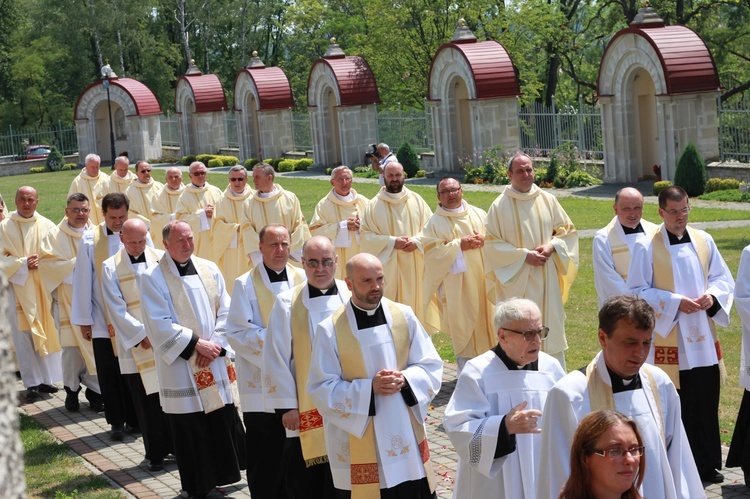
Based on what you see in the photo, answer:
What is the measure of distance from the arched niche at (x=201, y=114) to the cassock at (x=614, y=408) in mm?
45507

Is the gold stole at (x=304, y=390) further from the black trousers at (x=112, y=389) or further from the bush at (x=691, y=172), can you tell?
the bush at (x=691, y=172)

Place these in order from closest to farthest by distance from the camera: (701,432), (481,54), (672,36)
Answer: (701,432) → (672,36) → (481,54)

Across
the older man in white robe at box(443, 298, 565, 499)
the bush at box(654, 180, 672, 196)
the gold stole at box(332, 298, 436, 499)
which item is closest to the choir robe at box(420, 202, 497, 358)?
the gold stole at box(332, 298, 436, 499)

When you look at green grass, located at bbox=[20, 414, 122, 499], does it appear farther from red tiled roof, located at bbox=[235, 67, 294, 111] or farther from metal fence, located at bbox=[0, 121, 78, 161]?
metal fence, located at bbox=[0, 121, 78, 161]

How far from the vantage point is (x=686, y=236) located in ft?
24.9

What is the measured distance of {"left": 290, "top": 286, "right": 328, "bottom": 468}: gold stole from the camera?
21.1ft

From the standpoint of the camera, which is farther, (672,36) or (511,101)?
(511,101)

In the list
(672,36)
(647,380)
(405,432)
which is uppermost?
(672,36)

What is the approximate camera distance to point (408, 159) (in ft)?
110

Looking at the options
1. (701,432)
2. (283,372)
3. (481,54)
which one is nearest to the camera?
(283,372)

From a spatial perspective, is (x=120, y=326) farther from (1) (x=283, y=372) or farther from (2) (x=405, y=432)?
(2) (x=405, y=432)

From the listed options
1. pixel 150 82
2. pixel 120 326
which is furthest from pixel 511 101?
pixel 150 82

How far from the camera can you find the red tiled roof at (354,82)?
123 feet

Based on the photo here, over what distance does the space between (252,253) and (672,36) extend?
53.4 feet
